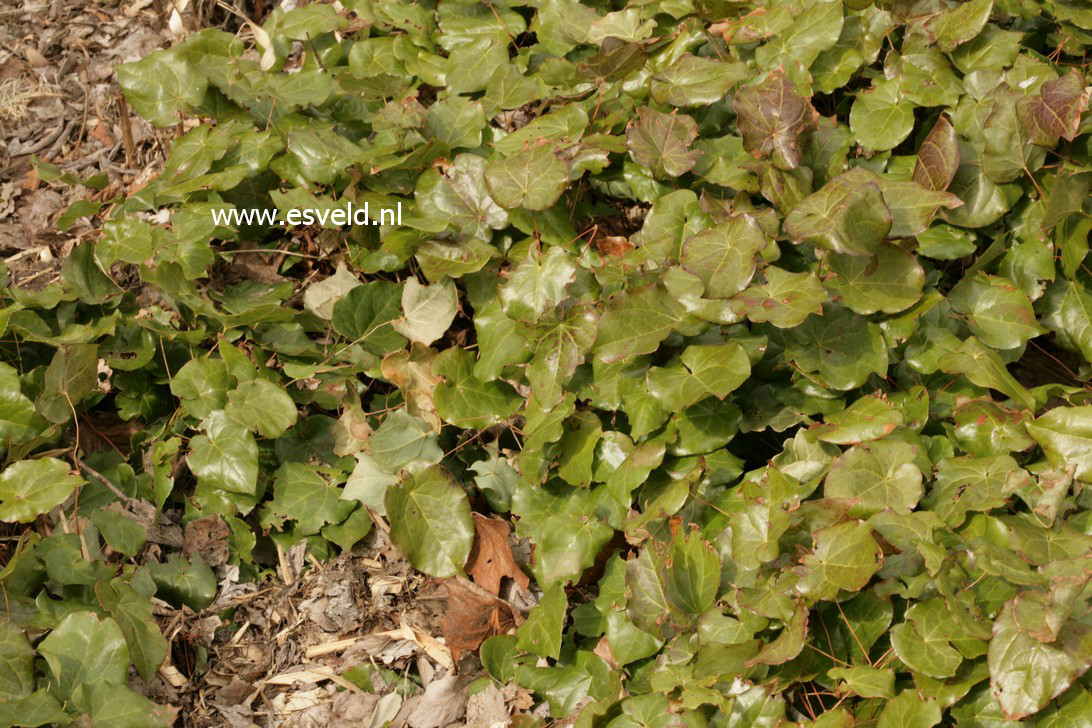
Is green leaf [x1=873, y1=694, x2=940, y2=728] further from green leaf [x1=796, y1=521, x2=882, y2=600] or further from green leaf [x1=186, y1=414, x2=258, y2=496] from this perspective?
green leaf [x1=186, y1=414, x2=258, y2=496]

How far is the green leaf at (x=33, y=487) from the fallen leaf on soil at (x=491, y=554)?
2.63 feet

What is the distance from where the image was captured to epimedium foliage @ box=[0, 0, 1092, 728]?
1.61 metres

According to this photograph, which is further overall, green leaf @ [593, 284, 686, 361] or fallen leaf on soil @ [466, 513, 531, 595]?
fallen leaf on soil @ [466, 513, 531, 595]

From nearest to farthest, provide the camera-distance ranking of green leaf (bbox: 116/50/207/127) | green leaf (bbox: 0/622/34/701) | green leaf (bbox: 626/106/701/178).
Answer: green leaf (bbox: 0/622/34/701) < green leaf (bbox: 626/106/701/178) < green leaf (bbox: 116/50/207/127)

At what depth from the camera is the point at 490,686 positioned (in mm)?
1905

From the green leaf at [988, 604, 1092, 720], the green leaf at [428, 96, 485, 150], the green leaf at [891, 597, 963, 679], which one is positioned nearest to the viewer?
the green leaf at [988, 604, 1092, 720]

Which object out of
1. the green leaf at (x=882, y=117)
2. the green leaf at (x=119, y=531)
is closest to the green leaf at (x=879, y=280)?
the green leaf at (x=882, y=117)

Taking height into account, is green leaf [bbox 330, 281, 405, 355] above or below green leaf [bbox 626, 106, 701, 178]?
below

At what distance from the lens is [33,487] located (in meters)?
1.90

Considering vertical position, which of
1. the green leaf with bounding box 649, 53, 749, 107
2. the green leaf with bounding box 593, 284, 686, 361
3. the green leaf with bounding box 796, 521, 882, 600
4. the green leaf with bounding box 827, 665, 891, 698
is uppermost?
the green leaf with bounding box 649, 53, 749, 107

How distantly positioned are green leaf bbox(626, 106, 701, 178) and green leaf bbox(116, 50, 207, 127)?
1114mm

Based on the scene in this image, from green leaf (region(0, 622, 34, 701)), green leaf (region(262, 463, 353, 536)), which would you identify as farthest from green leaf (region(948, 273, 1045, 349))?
green leaf (region(0, 622, 34, 701))

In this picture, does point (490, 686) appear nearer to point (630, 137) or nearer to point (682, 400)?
point (682, 400)

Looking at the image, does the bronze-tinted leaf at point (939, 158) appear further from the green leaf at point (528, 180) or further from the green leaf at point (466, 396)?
the green leaf at point (466, 396)
